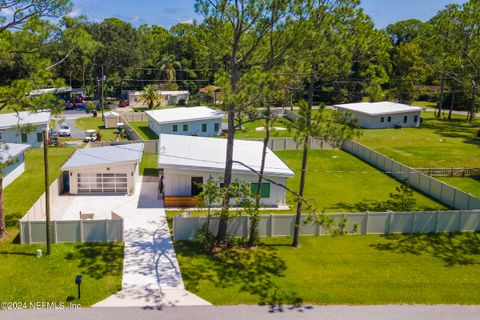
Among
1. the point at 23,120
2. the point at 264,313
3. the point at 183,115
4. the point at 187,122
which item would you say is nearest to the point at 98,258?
the point at 264,313

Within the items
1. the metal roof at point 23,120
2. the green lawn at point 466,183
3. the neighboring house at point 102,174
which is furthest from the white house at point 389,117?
the neighboring house at point 102,174

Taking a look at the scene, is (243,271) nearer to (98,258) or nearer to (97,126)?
(98,258)

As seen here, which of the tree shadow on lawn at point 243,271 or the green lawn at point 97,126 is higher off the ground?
the green lawn at point 97,126

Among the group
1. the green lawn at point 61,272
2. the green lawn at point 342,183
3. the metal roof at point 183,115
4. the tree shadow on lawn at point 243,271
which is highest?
the metal roof at point 183,115

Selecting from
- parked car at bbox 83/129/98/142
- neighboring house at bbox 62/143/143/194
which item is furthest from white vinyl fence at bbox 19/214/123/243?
parked car at bbox 83/129/98/142

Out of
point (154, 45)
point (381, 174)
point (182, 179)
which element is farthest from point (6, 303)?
point (154, 45)

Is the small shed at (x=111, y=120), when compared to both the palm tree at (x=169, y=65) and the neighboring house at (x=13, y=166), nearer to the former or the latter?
the neighboring house at (x=13, y=166)

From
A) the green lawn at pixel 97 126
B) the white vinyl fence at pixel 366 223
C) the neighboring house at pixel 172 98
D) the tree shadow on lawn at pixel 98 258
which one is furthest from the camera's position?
the neighboring house at pixel 172 98
